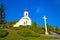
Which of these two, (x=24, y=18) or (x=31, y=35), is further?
(x=24, y=18)

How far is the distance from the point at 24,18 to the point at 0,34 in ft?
128

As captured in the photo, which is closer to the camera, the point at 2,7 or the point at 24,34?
the point at 24,34

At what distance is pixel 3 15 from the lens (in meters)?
70.6

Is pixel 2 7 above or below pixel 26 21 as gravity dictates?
above

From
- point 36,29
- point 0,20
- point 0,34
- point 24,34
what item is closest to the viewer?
point 0,34

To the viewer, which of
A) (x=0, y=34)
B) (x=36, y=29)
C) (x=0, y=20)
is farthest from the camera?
(x=0, y=20)

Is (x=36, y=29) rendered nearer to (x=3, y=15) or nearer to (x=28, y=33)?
(x=28, y=33)

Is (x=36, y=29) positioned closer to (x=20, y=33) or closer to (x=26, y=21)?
(x=20, y=33)

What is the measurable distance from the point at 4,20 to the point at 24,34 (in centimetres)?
3485

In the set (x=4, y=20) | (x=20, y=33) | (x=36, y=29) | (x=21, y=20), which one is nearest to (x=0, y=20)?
(x=4, y=20)

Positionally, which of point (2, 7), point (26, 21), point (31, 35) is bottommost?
point (31, 35)

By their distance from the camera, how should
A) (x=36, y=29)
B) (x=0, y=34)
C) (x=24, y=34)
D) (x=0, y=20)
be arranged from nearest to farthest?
(x=0, y=34) → (x=24, y=34) → (x=36, y=29) → (x=0, y=20)

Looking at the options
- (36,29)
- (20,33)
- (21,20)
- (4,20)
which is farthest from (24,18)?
(20,33)

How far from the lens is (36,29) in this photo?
154 feet
